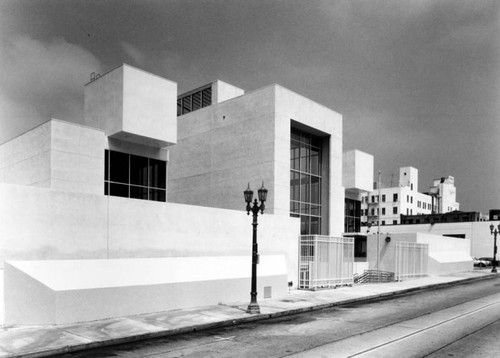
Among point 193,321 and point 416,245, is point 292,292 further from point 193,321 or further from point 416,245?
point 416,245

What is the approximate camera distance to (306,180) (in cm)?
3744

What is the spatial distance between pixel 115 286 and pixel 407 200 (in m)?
99.1

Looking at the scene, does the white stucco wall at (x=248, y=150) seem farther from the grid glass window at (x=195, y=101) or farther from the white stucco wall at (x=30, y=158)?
the white stucco wall at (x=30, y=158)

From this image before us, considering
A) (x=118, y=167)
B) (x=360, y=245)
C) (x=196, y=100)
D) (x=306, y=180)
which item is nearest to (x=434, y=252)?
(x=360, y=245)

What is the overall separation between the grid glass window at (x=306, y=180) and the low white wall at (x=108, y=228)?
13.1 metres

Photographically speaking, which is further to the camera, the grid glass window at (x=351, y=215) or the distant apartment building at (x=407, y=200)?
the distant apartment building at (x=407, y=200)

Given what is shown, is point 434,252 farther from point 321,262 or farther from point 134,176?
point 134,176

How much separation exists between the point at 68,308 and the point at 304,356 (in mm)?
7884

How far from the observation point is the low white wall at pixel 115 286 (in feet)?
44.4

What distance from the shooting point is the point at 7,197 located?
14125mm

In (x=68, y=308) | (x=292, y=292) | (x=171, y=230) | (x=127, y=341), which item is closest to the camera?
(x=127, y=341)

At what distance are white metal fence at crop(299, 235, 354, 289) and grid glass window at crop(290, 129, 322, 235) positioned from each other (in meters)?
8.95

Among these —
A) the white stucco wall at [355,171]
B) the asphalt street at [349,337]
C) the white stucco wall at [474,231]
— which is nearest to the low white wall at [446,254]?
the white stucco wall at [355,171]

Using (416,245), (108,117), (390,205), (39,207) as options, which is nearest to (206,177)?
(108,117)
